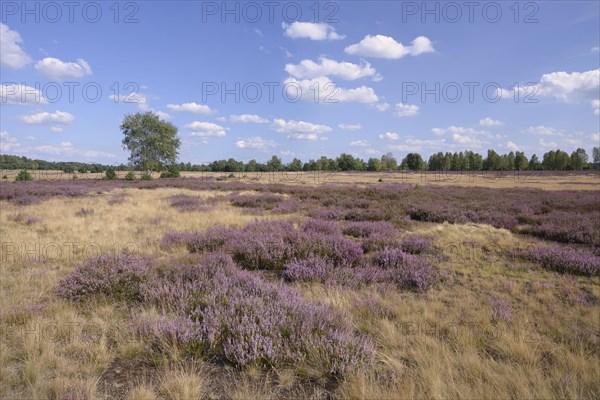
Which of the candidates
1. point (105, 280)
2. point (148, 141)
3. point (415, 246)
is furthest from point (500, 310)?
point (148, 141)

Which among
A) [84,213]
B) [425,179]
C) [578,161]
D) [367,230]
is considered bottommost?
[367,230]

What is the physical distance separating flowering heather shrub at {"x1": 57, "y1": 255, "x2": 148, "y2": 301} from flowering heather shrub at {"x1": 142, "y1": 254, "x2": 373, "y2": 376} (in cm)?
Answer: 46

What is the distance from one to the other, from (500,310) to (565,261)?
3.85 metres

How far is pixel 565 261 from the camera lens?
6.55m

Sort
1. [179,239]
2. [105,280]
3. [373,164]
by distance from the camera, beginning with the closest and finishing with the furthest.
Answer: [105,280] < [179,239] < [373,164]

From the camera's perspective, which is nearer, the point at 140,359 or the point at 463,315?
the point at 140,359

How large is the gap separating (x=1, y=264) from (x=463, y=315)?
8.36m

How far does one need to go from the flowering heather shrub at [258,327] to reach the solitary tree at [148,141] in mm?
60229

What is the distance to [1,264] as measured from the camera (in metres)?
6.15

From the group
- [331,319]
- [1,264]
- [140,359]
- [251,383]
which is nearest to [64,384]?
[140,359]

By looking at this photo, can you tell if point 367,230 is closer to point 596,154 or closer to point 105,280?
point 105,280

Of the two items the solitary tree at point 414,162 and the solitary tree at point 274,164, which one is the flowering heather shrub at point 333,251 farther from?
the solitary tree at point 414,162

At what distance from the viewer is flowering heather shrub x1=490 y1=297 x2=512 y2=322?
3.95m

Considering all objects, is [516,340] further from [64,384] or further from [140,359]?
[64,384]
